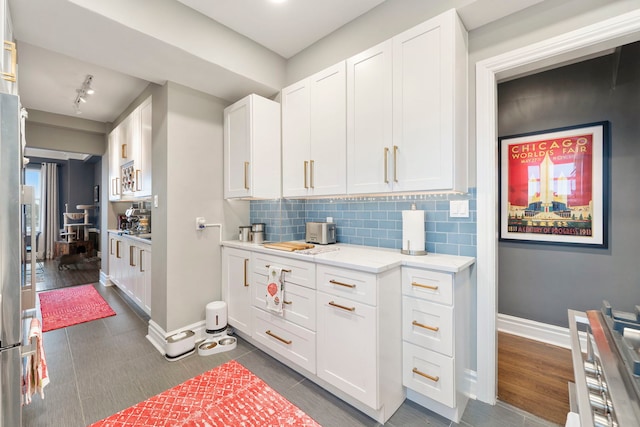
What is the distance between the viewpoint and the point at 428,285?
5.43 feet

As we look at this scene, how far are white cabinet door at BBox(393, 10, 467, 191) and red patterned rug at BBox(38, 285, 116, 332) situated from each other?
12.7ft

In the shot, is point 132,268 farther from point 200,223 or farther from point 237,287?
point 237,287

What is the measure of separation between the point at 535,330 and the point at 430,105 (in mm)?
2437

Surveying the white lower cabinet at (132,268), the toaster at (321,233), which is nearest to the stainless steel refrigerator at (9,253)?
the toaster at (321,233)

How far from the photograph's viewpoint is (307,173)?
8.14 ft

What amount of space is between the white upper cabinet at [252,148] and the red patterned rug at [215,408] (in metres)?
1.56

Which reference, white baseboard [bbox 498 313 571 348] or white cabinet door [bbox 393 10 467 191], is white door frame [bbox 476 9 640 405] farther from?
white baseboard [bbox 498 313 571 348]

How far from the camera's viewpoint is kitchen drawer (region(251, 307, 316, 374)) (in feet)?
6.37

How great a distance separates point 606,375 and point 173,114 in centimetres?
305

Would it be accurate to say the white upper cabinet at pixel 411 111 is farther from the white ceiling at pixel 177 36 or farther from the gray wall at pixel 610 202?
the gray wall at pixel 610 202

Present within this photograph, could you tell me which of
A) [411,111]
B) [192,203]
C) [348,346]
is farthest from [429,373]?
[192,203]

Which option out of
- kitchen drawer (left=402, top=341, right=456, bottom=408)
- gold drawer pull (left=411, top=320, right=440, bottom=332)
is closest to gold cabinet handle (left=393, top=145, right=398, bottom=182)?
gold drawer pull (left=411, top=320, right=440, bottom=332)

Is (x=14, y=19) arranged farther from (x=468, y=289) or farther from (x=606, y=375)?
(x=468, y=289)

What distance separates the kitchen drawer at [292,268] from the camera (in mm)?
1947
